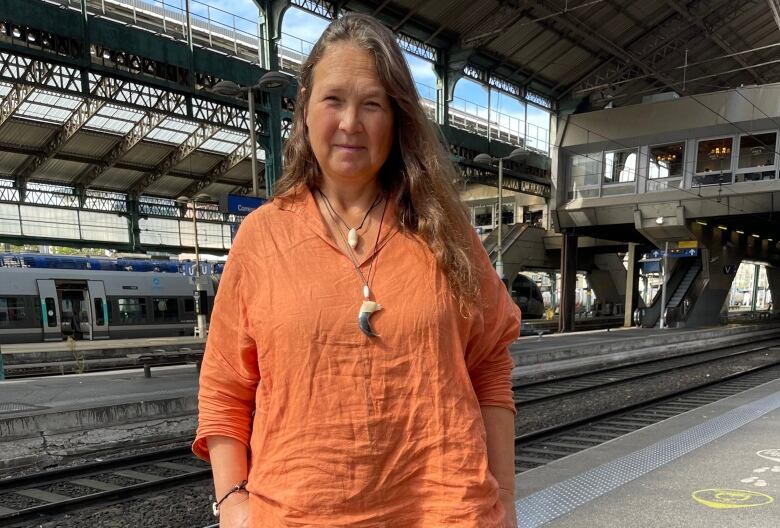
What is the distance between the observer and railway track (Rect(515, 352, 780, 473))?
673 cm

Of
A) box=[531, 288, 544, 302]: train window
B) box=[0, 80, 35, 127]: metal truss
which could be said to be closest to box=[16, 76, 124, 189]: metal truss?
box=[0, 80, 35, 127]: metal truss

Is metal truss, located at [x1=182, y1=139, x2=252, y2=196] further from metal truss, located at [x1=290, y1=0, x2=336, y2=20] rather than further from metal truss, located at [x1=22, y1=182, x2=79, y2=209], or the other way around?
metal truss, located at [x1=290, y1=0, x2=336, y2=20]

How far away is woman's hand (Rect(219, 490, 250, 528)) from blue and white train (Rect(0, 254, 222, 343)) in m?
19.3

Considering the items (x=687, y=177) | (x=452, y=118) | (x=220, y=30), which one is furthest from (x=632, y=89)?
(x=220, y=30)

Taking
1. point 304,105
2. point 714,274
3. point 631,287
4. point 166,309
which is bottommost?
point 631,287

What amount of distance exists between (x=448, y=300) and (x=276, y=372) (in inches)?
14.4

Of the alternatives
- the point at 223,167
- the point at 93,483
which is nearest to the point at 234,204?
the point at 93,483

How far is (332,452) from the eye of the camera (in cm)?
107

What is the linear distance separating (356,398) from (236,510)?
1.20 feet

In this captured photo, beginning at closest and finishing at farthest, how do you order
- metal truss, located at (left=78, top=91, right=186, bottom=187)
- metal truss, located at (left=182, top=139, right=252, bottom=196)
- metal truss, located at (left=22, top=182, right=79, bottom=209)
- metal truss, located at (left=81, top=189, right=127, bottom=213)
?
metal truss, located at (left=78, top=91, right=186, bottom=187)
metal truss, located at (left=22, top=182, right=79, bottom=209)
metal truss, located at (left=182, top=139, right=252, bottom=196)
metal truss, located at (left=81, top=189, right=127, bottom=213)

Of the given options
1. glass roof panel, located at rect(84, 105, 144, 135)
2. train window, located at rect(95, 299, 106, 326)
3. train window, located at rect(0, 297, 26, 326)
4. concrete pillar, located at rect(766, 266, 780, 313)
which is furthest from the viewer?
concrete pillar, located at rect(766, 266, 780, 313)

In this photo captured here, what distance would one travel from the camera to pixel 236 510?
45.5 inches

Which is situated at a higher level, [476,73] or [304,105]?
[476,73]

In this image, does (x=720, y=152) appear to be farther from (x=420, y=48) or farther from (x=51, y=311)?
(x=51, y=311)
